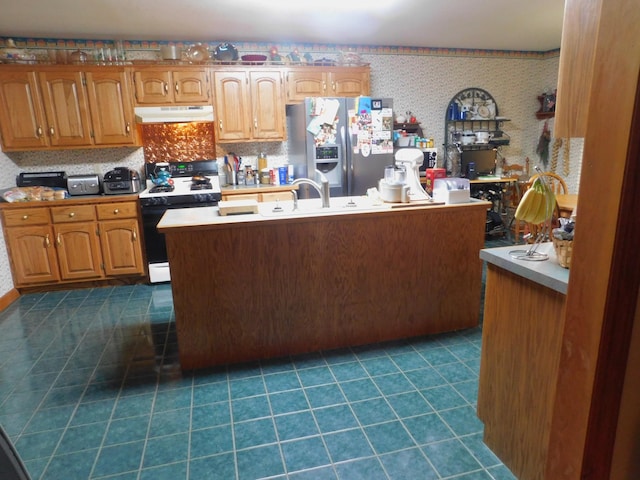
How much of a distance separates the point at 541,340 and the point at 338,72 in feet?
12.2

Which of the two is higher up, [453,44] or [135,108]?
[453,44]

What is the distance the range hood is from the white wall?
61 cm

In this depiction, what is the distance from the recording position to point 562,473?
88cm

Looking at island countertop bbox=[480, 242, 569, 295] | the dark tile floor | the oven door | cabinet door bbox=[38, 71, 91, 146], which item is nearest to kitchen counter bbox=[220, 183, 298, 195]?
the oven door

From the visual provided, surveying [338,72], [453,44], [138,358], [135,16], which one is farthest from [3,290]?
[453,44]

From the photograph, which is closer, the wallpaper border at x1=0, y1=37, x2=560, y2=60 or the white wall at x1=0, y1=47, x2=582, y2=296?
the wallpaper border at x1=0, y1=37, x2=560, y2=60

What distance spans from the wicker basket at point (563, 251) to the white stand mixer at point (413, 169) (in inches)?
57.0

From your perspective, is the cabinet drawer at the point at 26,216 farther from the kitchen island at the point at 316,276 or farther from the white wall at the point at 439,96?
the kitchen island at the point at 316,276

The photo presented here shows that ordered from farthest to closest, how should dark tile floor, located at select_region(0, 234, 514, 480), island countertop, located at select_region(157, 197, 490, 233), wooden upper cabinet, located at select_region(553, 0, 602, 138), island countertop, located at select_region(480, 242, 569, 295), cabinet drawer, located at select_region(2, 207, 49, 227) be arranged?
1. cabinet drawer, located at select_region(2, 207, 49, 227)
2. island countertop, located at select_region(157, 197, 490, 233)
3. dark tile floor, located at select_region(0, 234, 514, 480)
4. island countertop, located at select_region(480, 242, 569, 295)
5. wooden upper cabinet, located at select_region(553, 0, 602, 138)

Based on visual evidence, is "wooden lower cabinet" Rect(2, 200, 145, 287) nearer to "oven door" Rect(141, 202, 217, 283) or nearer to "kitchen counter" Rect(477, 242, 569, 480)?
"oven door" Rect(141, 202, 217, 283)

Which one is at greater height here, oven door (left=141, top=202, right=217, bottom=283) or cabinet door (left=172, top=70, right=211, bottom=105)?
cabinet door (left=172, top=70, right=211, bottom=105)

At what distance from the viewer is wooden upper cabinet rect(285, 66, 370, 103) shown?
14.3 feet

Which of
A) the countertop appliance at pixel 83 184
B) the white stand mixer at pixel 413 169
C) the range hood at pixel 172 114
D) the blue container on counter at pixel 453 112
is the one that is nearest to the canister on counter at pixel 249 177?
the range hood at pixel 172 114

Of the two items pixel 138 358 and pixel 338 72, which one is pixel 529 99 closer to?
pixel 338 72
